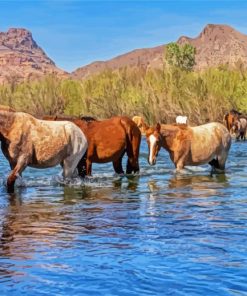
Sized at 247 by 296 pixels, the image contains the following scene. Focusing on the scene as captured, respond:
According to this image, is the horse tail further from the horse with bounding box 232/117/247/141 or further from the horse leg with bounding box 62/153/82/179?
the horse with bounding box 232/117/247/141

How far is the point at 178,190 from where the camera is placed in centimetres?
1305

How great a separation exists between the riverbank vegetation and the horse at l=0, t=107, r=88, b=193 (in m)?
25.8

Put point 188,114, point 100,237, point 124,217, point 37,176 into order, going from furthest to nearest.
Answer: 1. point 188,114
2. point 37,176
3. point 124,217
4. point 100,237

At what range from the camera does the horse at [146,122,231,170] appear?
1505 cm

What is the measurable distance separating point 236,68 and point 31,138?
1319 inches

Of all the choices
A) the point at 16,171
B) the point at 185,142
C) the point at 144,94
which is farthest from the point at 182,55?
the point at 16,171

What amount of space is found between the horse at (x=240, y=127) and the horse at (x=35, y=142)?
2046cm

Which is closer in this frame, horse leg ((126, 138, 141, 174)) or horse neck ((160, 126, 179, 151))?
horse neck ((160, 126, 179, 151))

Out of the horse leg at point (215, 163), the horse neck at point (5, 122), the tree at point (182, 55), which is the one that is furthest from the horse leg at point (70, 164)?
the tree at point (182, 55)

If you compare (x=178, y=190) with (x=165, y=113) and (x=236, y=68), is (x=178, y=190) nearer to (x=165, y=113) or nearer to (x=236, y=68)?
(x=165, y=113)

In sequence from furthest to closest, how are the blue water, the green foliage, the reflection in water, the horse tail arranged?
the green foliage
the horse tail
the reflection in water
the blue water

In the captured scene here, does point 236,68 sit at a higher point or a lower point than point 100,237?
higher

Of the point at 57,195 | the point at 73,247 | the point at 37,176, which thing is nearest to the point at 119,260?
the point at 73,247

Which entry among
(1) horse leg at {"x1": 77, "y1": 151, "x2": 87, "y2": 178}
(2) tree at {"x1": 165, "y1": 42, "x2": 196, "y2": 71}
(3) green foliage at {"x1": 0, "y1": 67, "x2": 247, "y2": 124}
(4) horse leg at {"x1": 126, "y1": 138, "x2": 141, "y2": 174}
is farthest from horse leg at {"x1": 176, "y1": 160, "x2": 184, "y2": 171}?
(2) tree at {"x1": 165, "y1": 42, "x2": 196, "y2": 71}
